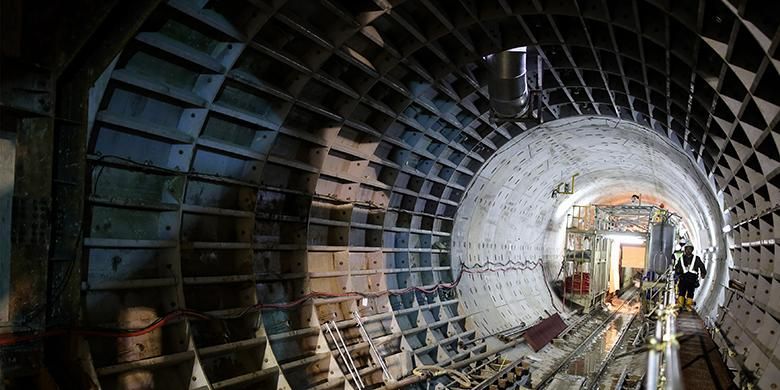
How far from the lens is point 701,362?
27.3ft

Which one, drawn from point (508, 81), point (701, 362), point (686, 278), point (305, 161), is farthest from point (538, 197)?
point (305, 161)

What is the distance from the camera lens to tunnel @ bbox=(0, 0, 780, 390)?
5488mm

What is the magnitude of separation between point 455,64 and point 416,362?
5658 mm

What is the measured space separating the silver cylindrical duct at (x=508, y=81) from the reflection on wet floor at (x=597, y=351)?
758 centimetres

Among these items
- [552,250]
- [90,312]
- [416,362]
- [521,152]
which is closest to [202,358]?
[90,312]

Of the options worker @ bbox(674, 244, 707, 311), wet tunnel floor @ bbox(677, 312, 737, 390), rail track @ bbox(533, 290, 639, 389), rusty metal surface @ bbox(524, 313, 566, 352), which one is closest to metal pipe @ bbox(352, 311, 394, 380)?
rail track @ bbox(533, 290, 639, 389)

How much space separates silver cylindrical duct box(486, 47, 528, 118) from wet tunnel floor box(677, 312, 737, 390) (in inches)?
187

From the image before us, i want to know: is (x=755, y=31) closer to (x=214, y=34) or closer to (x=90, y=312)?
(x=214, y=34)

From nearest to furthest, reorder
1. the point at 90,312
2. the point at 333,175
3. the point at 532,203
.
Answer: the point at 90,312 → the point at 333,175 → the point at 532,203

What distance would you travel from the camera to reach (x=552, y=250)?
25703 mm

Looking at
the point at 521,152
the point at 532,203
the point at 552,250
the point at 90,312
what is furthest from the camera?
the point at 552,250

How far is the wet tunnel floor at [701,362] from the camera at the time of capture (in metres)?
7.26

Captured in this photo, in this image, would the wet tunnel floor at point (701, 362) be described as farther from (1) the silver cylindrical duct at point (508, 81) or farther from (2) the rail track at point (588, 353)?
(1) the silver cylindrical duct at point (508, 81)

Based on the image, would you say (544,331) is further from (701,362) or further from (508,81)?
(508,81)
